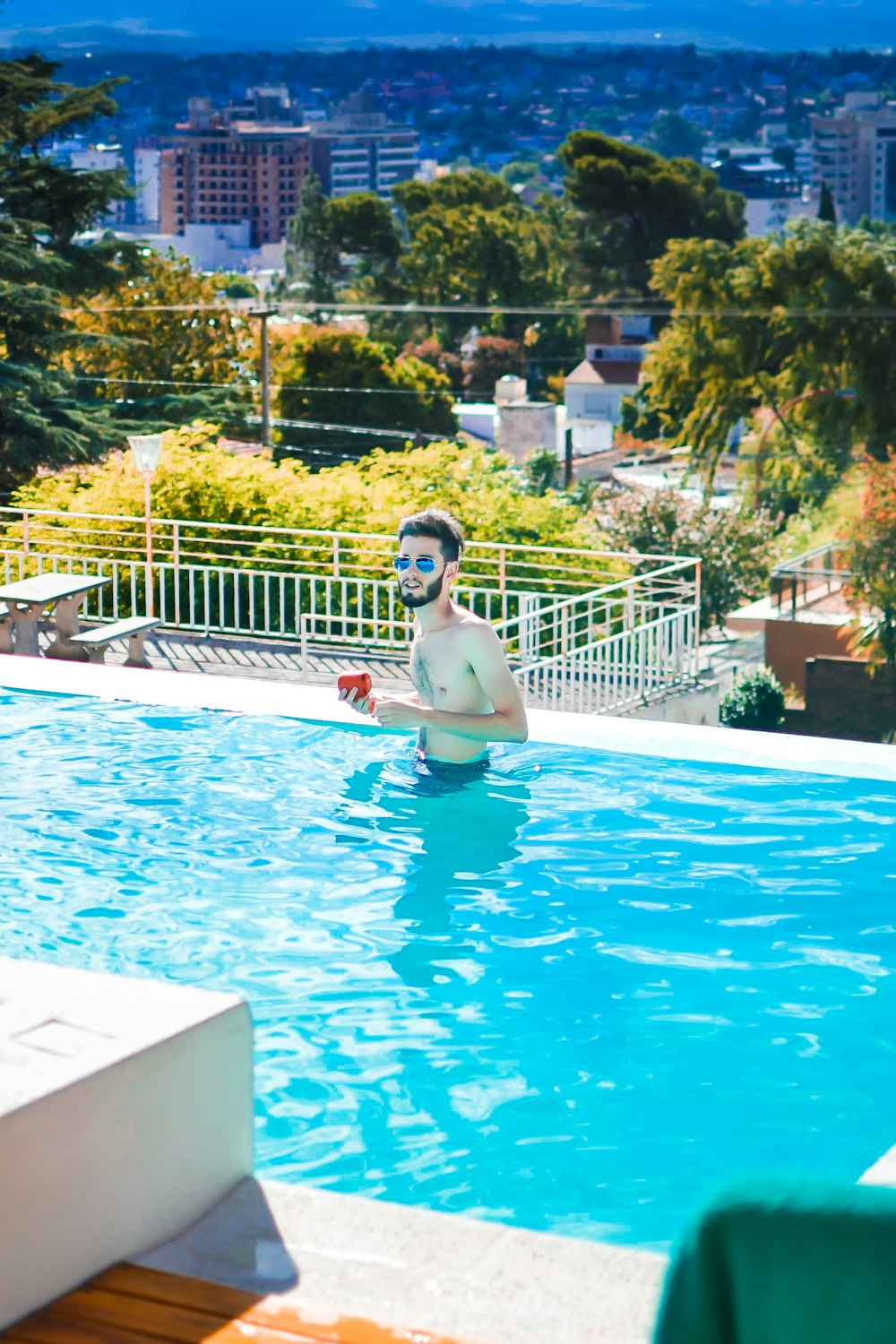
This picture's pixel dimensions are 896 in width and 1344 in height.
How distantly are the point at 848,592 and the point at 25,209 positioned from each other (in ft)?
53.1

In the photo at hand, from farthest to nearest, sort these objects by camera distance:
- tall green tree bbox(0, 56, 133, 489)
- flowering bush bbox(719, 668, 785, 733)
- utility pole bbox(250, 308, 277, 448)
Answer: utility pole bbox(250, 308, 277, 448)
tall green tree bbox(0, 56, 133, 489)
flowering bush bbox(719, 668, 785, 733)

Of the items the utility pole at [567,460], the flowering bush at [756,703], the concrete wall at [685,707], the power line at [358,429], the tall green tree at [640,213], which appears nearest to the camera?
the concrete wall at [685,707]

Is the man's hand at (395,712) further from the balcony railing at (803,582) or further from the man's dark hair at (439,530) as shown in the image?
the balcony railing at (803,582)

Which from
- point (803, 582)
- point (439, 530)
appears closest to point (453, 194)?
point (803, 582)

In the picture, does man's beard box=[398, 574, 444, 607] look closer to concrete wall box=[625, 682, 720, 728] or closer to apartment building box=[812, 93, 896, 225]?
concrete wall box=[625, 682, 720, 728]

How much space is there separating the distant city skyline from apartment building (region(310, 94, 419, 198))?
4.24 metres

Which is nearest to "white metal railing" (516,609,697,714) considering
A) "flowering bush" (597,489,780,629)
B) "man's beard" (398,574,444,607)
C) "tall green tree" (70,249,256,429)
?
"man's beard" (398,574,444,607)

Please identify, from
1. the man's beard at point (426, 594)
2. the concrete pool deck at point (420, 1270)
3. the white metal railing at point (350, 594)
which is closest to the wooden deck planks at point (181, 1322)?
the concrete pool deck at point (420, 1270)

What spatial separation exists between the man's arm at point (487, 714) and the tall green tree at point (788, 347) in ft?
109

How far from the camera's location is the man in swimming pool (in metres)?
5.26

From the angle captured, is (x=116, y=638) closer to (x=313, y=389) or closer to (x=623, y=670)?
(x=623, y=670)

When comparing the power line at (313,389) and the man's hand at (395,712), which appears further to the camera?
the power line at (313,389)

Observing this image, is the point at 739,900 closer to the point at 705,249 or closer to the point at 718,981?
the point at 718,981

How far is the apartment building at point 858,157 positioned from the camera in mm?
42312
